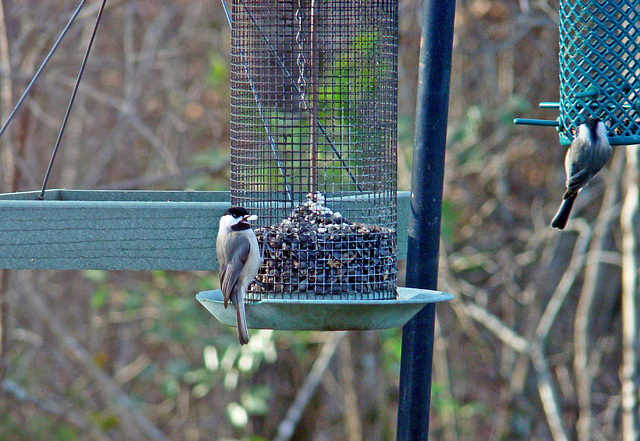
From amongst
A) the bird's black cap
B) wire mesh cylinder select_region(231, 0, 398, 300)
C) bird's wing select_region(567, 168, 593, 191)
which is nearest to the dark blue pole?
wire mesh cylinder select_region(231, 0, 398, 300)

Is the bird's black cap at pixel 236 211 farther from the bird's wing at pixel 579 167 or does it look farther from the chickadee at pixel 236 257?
the bird's wing at pixel 579 167

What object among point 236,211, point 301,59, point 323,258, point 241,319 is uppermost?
point 301,59

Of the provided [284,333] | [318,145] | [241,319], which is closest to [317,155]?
[318,145]

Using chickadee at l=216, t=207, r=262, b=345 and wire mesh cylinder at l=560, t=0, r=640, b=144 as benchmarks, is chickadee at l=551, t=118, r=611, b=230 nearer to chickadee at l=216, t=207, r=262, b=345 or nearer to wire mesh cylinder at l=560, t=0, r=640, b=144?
wire mesh cylinder at l=560, t=0, r=640, b=144

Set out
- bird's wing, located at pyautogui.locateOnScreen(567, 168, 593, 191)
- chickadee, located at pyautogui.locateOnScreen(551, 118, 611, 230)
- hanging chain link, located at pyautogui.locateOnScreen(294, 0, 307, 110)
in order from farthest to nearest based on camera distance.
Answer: bird's wing, located at pyautogui.locateOnScreen(567, 168, 593, 191) < chickadee, located at pyautogui.locateOnScreen(551, 118, 611, 230) < hanging chain link, located at pyautogui.locateOnScreen(294, 0, 307, 110)

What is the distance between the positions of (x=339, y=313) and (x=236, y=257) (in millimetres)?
583

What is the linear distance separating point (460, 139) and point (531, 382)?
2721 millimetres

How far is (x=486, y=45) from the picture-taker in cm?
792

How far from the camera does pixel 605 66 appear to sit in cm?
394

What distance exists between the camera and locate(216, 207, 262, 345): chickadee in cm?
323

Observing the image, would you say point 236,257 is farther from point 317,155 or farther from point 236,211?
point 317,155

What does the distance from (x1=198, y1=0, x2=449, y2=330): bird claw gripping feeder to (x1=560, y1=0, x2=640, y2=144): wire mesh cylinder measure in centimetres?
93

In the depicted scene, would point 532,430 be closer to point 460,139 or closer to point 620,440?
point 620,440

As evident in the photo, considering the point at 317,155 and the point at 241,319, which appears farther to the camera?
the point at 317,155
